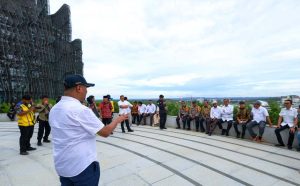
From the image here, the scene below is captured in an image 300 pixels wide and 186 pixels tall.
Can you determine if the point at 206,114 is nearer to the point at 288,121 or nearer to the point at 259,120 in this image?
the point at 259,120

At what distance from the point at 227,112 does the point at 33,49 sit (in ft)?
113

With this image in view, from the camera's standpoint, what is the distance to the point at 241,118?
927 cm

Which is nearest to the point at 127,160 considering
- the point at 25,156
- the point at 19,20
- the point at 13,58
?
the point at 25,156

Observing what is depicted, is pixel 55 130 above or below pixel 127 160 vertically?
above

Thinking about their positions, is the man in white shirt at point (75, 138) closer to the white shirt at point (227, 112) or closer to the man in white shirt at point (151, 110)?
the white shirt at point (227, 112)

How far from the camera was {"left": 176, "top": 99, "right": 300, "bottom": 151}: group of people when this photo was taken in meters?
7.71

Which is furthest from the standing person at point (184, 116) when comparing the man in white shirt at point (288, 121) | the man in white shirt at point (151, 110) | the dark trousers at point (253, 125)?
the man in white shirt at point (288, 121)

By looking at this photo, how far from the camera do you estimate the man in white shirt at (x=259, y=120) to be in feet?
27.9

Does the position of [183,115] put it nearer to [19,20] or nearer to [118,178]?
[118,178]

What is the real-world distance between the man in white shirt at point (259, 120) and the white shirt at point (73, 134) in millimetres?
7707

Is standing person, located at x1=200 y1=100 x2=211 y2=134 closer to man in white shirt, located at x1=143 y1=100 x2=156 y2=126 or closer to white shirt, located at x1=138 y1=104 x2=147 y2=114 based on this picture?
man in white shirt, located at x1=143 y1=100 x2=156 y2=126

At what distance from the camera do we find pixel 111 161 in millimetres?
5895

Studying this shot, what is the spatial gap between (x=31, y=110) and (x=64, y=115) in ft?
17.3

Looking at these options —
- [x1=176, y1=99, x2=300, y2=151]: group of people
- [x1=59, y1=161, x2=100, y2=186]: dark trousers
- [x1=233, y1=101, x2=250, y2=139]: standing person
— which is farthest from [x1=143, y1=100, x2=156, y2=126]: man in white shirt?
[x1=59, y1=161, x2=100, y2=186]: dark trousers
